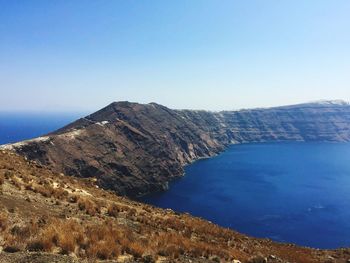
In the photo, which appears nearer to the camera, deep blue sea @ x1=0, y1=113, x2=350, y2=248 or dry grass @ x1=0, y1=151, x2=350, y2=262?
dry grass @ x1=0, y1=151, x2=350, y2=262

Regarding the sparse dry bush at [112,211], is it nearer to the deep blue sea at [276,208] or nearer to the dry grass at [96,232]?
the dry grass at [96,232]

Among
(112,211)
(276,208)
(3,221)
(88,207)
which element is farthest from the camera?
(276,208)

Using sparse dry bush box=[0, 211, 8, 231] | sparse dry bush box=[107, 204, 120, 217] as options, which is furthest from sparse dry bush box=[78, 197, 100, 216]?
sparse dry bush box=[0, 211, 8, 231]

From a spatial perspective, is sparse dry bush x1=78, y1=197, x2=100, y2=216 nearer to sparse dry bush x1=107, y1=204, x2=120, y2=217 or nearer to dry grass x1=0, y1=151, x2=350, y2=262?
dry grass x1=0, y1=151, x2=350, y2=262

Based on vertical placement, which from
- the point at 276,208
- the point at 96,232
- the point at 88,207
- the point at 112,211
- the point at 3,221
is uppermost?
the point at 3,221

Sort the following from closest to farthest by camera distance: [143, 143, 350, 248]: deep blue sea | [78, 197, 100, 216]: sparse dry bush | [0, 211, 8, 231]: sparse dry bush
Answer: [0, 211, 8, 231]: sparse dry bush, [78, 197, 100, 216]: sparse dry bush, [143, 143, 350, 248]: deep blue sea

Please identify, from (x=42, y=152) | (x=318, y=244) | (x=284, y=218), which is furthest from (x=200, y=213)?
(x=42, y=152)

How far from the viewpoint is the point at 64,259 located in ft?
49.6

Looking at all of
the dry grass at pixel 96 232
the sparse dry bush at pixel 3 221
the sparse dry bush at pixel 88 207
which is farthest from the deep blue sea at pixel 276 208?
the sparse dry bush at pixel 3 221

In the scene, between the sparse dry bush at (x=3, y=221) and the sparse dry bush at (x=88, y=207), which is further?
the sparse dry bush at (x=88, y=207)

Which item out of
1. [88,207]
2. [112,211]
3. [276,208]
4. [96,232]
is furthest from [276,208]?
[96,232]

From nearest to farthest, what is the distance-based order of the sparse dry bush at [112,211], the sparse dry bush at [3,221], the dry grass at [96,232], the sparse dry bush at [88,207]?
1. the dry grass at [96,232]
2. the sparse dry bush at [3,221]
3. the sparse dry bush at [88,207]
4. the sparse dry bush at [112,211]

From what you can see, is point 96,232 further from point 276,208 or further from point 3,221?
point 276,208

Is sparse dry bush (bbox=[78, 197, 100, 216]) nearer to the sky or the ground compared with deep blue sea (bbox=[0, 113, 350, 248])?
nearer to the sky
